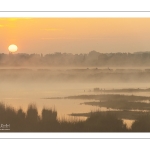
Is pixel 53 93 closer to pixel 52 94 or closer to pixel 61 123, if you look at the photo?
pixel 52 94

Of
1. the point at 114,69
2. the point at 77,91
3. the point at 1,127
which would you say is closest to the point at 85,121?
the point at 77,91

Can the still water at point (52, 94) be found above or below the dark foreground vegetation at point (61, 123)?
above

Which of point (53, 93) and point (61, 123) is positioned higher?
point (53, 93)

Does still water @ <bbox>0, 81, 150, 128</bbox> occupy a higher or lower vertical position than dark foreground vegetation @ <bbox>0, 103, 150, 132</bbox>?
higher

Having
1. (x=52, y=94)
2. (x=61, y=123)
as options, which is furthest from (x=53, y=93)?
(x=61, y=123)
